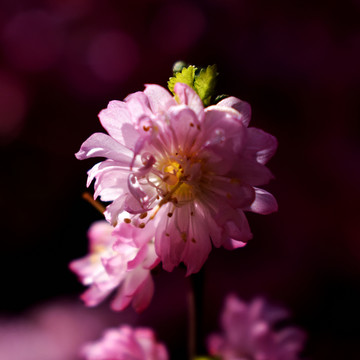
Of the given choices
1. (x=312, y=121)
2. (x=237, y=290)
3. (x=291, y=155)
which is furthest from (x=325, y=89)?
Result: (x=237, y=290)

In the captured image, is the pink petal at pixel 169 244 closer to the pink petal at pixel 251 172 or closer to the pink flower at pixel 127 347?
the pink petal at pixel 251 172

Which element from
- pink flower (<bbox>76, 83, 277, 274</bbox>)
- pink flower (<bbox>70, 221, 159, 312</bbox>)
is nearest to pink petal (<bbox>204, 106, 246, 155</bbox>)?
pink flower (<bbox>76, 83, 277, 274</bbox>)

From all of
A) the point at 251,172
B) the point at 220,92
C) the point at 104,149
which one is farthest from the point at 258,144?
the point at 220,92

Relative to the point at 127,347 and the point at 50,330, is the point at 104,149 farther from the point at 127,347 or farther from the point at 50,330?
the point at 50,330

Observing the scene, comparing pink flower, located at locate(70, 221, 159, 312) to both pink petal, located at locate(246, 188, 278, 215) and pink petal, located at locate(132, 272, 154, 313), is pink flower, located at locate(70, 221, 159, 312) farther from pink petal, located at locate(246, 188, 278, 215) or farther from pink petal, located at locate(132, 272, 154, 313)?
pink petal, located at locate(246, 188, 278, 215)

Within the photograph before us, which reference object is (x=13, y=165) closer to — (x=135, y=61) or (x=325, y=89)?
(x=135, y=61)
